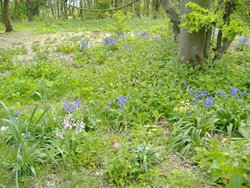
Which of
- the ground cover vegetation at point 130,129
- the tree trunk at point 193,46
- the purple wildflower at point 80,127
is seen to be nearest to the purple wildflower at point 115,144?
the ground cover vegetation at point 130,129

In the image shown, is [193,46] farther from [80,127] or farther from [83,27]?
[83,27]

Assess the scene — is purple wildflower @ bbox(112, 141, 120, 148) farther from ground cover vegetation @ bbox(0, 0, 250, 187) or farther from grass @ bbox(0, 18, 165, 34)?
grass @ bbox(0, 18, 165, 34)

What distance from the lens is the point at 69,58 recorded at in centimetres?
643

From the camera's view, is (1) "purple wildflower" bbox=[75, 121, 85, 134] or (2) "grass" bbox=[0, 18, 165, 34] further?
(2) "grass" bbox=[0, 18, 165, 34]

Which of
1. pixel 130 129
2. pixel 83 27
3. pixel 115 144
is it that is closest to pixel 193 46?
pixel 130 129

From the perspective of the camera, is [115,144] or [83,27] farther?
[83,27]

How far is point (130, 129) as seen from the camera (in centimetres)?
296

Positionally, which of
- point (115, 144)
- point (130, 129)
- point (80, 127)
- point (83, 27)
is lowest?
point (130, 129)

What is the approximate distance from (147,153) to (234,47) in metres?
5.31

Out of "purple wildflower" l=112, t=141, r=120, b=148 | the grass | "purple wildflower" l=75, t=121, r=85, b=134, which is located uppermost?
the grass

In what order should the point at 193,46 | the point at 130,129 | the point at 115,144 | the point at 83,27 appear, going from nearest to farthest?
the point at 115,144, the point at 130,129, the point at 193,46, the point at 83,27

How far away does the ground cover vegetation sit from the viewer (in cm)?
216

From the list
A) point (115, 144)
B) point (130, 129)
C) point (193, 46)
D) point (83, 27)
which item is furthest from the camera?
point (83, 27)

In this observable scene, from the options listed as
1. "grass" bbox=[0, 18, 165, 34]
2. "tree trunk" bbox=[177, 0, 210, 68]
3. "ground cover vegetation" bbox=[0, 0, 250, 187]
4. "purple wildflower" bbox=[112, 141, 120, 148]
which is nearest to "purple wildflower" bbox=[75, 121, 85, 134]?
"ground cover vegetation" bbox=[0, 0, 250, 187]
